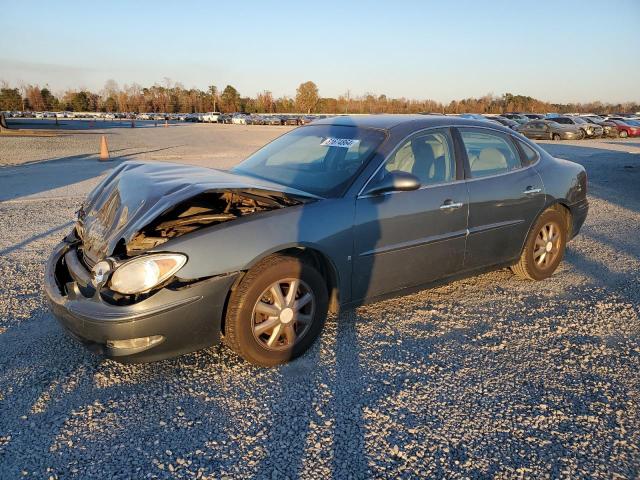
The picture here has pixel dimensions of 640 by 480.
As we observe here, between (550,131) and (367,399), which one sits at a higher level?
(550,131)

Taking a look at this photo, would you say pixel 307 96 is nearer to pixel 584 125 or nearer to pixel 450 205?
pixel 584 125

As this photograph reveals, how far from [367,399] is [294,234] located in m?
1.11

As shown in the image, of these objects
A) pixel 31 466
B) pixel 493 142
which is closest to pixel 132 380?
pixel 31 466

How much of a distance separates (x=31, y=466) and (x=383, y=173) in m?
2.78

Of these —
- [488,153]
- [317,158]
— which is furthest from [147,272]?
[488,153]

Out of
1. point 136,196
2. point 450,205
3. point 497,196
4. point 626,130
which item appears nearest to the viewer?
point 136,196

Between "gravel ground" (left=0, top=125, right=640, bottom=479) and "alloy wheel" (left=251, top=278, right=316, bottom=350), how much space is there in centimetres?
20

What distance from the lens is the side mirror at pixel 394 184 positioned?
3.59 metres

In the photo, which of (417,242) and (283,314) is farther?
(417,242)

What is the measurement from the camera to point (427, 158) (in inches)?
161

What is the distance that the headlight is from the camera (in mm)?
2820

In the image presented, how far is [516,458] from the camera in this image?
8.06 ft

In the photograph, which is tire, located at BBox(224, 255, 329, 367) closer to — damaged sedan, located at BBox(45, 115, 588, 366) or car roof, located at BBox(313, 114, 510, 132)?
damaged sedan, located at BBox(45, 115, 588, 366)

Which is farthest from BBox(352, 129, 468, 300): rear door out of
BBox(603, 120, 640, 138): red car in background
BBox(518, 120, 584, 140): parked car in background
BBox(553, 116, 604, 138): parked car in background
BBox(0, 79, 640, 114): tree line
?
BBox(0, 79, 640, 114): tree line
